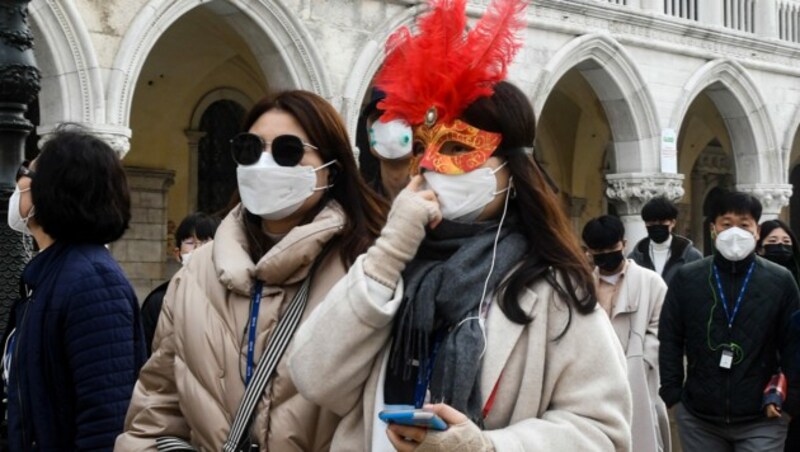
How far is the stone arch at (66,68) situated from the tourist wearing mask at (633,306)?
18.2ft

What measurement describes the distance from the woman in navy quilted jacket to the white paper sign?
511 inches

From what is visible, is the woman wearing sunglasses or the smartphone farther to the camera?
the woman wearing sunglasses

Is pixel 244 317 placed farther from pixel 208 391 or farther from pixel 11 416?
pixel 11 416

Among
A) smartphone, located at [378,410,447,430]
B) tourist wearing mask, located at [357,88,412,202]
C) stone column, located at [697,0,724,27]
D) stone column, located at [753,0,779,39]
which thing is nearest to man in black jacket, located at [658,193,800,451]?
tourist wearing mask, located at [357,88,412,202]

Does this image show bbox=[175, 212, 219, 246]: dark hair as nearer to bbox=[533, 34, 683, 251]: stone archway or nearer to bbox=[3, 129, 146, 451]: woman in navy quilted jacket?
bbox=[3, 129, 146, 451]: woman in navy quilted jacket

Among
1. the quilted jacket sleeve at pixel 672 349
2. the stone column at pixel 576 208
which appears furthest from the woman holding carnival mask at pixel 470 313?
the stone column at pixel 576 208

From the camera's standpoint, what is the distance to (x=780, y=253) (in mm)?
6695

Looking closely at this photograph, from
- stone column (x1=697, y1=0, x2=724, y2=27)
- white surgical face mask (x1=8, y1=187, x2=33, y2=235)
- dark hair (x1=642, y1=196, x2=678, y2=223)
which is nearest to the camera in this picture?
white surgical face mask (x1=8, y1=187, x2=33, y2=235)

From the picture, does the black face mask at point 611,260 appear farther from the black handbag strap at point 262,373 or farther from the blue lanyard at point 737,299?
the black handbag strap at point 262,373

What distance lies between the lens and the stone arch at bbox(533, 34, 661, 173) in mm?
15281

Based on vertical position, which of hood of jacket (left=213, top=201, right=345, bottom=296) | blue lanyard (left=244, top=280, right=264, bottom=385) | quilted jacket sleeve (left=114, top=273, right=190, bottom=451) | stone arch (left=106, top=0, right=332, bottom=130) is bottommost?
quilted jacket sleeve (left=114, top=273, right=190, bottom=451)

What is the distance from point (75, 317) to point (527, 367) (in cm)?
145

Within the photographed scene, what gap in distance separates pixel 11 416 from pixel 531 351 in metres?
1.67

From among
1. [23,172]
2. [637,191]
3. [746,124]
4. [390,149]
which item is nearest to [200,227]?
[23,172]
